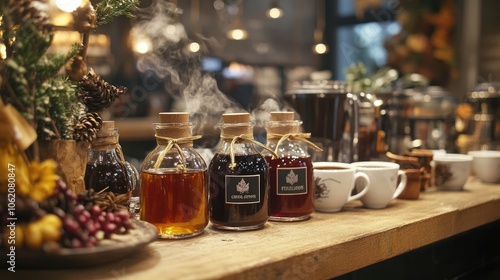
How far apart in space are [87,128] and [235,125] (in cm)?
34

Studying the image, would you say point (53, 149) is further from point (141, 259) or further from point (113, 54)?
point (113, 54)

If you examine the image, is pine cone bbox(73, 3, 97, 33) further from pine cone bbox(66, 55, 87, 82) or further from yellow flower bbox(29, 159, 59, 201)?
yellow flower bbox(29, 159, 59, 201)

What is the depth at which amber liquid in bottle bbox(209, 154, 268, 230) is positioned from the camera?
138cm

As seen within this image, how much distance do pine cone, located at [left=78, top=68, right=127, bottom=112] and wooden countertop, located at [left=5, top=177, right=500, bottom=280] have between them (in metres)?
0.35

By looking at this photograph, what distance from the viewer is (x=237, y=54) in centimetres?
682

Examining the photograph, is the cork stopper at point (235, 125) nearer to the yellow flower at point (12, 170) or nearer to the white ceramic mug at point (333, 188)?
the white ceramic mug at point (333, 188)

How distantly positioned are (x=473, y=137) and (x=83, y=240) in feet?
7.60

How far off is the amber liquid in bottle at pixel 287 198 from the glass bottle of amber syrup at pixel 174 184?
8.4 inches

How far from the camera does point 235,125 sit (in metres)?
1.41

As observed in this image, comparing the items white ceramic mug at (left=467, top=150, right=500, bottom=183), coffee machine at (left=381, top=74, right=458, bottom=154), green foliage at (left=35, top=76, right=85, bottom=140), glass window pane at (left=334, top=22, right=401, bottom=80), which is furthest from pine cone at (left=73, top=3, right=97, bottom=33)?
glass window pane at (left=334, top=22, right=401, bottom=80)

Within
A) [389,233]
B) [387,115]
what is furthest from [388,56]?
[389,233]

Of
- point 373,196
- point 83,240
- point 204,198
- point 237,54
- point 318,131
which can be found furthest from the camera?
point 237,54

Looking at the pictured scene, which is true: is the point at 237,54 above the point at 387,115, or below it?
above

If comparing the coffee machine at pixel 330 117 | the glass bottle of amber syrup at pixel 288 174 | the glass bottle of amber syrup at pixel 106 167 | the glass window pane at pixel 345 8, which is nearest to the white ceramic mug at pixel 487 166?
the coffee machine at pixel 330 117
